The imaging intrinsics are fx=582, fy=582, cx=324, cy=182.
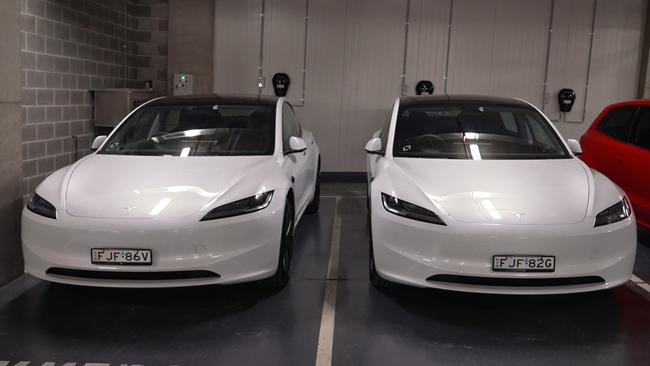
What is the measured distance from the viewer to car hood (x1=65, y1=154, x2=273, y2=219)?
354cm

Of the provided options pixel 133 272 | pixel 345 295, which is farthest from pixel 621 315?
pixel 133 272

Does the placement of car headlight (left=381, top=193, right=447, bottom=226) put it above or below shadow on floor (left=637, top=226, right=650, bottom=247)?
above

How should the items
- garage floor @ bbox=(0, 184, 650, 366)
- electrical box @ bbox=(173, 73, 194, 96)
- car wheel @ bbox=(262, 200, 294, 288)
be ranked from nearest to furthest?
garage floor @ bbox=(0, 184, 650, 366) → car wheel @ bbox=(262, 200, 294, 288) → electrical box @ bbox=(173, 73, 194, 96)

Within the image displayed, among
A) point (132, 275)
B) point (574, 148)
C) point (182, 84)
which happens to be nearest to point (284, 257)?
point (132, 275)

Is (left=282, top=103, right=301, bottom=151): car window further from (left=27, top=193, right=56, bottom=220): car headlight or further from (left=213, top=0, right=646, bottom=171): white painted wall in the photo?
(left=213, top=0, right=646, bottom=171): white painted wall

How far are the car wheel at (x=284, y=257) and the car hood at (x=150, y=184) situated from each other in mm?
416

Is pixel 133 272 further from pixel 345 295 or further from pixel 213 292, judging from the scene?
pixel 345 295

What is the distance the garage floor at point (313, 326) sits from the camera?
317 cm

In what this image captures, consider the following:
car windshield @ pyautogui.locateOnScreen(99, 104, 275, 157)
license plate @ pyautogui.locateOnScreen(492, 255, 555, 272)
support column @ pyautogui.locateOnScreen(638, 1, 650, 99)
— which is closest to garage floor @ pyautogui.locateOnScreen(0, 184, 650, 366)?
license plate @ pyautogui.locateOnScreen(492, 255, 555, 272)

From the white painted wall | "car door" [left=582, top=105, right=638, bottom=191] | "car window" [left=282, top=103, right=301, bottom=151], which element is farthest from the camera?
the white painted wall

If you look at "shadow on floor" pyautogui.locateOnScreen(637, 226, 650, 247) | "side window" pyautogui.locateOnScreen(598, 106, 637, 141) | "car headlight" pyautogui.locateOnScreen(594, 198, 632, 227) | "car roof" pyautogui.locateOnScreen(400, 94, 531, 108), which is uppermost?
"car roof" pyautogui.locateOnScreen(400, 94, 531, 108)

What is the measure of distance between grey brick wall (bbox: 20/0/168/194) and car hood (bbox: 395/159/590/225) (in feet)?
12.5

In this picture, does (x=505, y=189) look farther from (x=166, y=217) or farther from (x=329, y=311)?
(x=166, y=217)

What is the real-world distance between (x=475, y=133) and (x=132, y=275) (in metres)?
2.79
